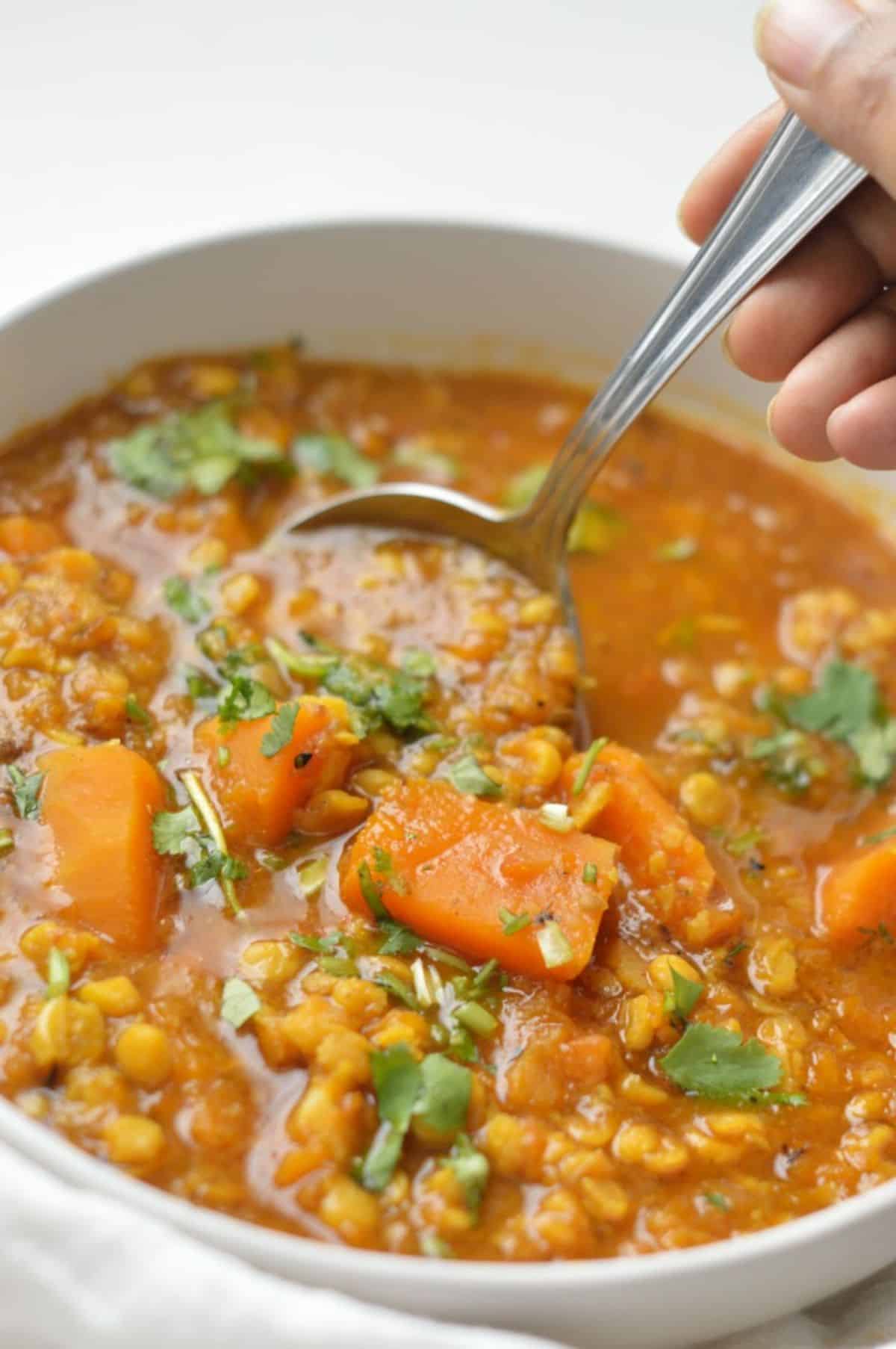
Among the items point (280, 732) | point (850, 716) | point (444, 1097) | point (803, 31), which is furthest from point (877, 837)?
point (803, 31)

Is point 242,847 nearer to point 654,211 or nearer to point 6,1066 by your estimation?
point 6,1066

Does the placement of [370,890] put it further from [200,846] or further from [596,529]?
[596,529]

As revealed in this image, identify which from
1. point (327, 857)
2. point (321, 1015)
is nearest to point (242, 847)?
point (327, 857)

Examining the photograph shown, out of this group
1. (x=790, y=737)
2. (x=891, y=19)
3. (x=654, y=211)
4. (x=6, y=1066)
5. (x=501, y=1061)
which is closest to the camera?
(x=891, y=19)

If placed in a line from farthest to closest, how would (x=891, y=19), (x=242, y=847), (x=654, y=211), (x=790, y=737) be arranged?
(x=654, y=211), (x=790, y=737), (x=242, y=847), (x=891, y=19)

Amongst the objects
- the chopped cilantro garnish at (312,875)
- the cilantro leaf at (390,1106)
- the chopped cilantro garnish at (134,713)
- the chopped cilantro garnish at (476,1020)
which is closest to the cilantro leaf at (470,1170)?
the cilantro leaf at (390,1106)

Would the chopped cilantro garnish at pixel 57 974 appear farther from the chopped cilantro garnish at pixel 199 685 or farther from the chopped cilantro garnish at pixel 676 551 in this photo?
the chopped cilantro garnish at pixel 676 551

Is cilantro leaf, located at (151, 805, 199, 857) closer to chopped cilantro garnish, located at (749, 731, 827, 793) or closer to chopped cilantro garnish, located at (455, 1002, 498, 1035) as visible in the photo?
chopped cilantro garnish, located at (455, 1002, 498, 1035)
